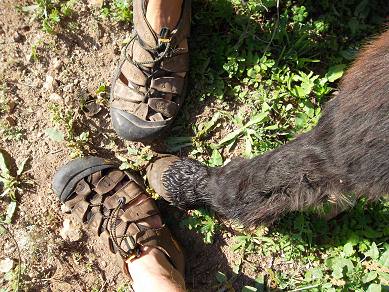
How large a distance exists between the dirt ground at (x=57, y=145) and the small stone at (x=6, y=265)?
4 cm

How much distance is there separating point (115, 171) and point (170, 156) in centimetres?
38

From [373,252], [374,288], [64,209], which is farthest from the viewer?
[64,209]

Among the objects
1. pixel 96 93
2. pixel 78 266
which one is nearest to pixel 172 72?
pixel 96 93

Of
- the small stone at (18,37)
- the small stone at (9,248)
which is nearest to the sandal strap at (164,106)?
→ the small stone at (18,37)

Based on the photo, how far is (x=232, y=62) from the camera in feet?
9.89

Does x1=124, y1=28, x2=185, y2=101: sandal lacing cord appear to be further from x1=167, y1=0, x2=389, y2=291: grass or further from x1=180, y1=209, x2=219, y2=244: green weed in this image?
x1=180, y1=209, x2=219, y2=244: green weed

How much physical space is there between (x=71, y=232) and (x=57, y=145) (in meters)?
0.59

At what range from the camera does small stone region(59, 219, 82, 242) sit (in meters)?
3.10

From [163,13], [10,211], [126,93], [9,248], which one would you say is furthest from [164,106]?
[9,248]

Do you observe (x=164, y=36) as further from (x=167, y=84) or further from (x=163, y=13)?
(x=167, y=84)

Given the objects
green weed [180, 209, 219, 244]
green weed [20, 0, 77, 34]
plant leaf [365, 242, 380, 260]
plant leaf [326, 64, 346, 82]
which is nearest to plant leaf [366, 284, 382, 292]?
plant leaf [365, 242, 380, 260]

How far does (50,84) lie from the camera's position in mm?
3197

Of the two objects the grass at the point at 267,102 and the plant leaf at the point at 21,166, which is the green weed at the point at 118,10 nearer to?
the grass at the point at 267,102

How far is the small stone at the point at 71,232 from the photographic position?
310 cm
